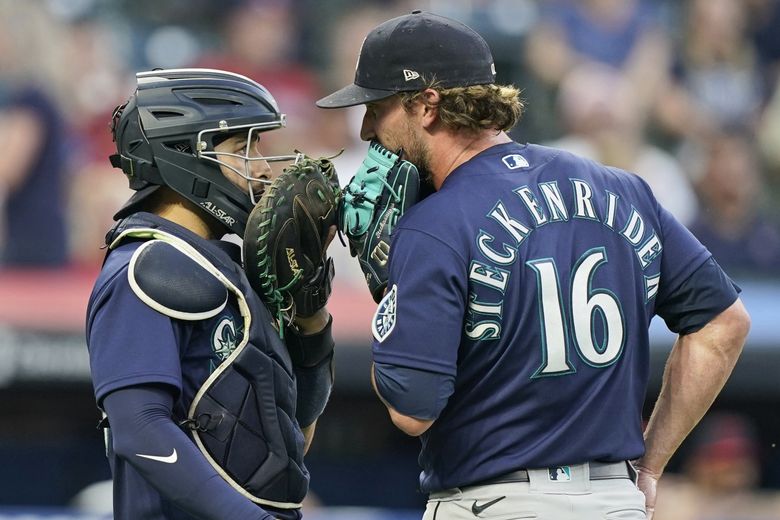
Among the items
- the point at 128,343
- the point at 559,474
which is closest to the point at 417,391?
the point at 559,474

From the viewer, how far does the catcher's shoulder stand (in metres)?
2.69

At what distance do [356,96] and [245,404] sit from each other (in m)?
0.77

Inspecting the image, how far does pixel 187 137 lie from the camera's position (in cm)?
298

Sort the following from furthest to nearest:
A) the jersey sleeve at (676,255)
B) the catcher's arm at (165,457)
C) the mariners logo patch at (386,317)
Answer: the jersey sleeve at (676,255) < the mariners logo patch at (386,317) < the catcher's arm at (165,457)

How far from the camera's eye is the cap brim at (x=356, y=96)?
2.91 meters

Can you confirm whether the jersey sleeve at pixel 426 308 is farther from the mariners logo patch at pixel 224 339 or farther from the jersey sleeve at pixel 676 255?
the jersey sleeve at pixel 676 255

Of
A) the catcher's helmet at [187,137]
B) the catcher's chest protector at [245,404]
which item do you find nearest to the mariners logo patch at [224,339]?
the catcher's chest protector at [245,404]

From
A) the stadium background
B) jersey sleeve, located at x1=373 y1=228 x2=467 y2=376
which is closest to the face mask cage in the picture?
jersey sleeve, located at x1=373 y1=228 x2=467 y2=376

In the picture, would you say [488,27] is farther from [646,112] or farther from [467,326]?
[467,326]

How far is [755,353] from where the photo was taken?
7.15 metres

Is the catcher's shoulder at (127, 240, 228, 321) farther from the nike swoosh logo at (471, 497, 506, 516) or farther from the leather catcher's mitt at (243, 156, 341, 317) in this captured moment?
the nike swoosh logo at (471, 497, 506, 516)

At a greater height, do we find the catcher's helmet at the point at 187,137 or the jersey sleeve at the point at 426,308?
the catcher's helmet at the point at 187,137

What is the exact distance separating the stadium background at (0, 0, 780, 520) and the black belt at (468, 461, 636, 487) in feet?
14.0

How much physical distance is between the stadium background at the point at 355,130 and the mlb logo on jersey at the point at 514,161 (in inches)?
169
